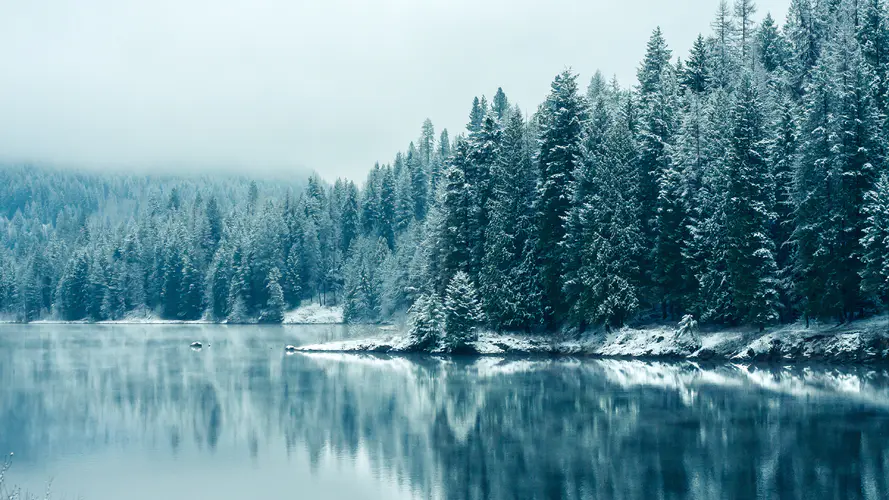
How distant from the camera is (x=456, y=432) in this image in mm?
33344

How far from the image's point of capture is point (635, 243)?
62500 millimetres

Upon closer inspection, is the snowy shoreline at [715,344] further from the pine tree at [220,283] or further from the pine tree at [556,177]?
the pine tree at [220,283]

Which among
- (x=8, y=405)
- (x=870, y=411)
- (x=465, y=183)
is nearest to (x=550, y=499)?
(x=870, y=411)

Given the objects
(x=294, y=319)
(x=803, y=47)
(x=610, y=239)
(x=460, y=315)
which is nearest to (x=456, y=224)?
(x=460, y=315)

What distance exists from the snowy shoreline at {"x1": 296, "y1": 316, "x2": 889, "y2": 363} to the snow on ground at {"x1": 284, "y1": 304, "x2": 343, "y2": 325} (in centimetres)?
6123

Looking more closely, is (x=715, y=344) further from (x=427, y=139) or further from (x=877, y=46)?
(x=427, y=139)

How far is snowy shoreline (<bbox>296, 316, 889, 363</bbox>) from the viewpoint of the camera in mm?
51750

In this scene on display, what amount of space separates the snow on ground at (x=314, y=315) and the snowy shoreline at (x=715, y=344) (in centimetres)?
6123

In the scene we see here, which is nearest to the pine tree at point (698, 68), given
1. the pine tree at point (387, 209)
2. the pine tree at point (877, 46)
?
the pine tree at point (877, 46)

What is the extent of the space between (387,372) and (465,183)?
23.3 metres

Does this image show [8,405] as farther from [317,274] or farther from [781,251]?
[317,274]

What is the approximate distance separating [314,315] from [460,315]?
72.3 m

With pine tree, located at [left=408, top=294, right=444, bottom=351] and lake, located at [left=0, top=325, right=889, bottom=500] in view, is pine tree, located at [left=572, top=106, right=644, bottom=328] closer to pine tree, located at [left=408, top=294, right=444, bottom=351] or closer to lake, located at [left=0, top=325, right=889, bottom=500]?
lake, located at [left=0, top=325, right=889, bottom=500]

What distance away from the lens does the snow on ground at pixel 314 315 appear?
13338 centimetres
